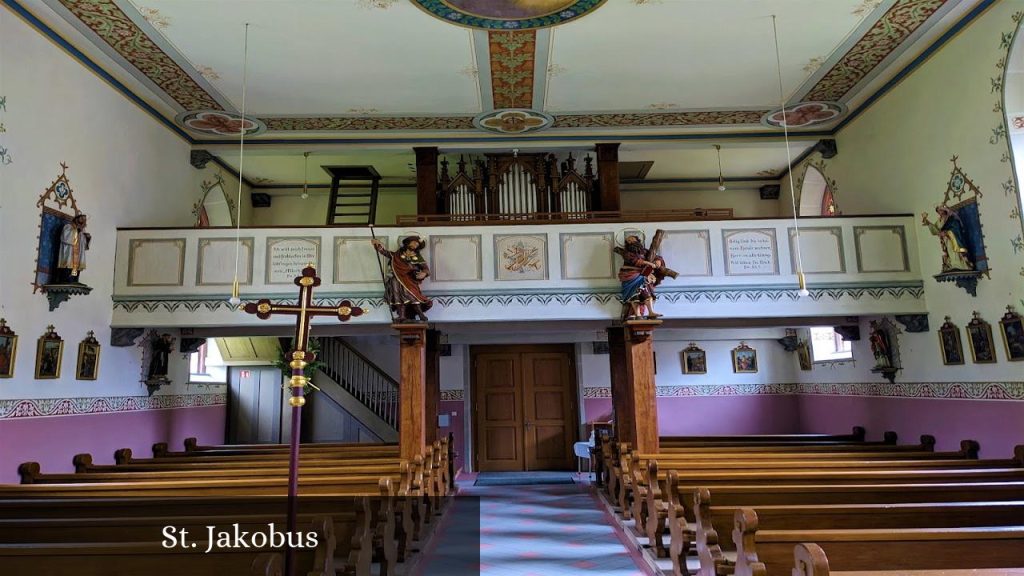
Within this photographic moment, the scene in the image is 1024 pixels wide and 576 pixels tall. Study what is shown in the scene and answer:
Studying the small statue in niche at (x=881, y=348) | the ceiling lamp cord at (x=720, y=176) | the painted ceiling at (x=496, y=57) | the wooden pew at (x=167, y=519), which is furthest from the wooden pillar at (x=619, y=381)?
the wooden pew at (x=167, y=519)

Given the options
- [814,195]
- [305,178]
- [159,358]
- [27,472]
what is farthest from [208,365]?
[814,195]

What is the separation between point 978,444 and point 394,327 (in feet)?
21.3

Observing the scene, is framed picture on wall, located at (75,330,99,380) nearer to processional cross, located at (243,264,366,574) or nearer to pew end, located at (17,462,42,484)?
pew end, located at (17,462,42,484)

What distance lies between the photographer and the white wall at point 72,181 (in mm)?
5977

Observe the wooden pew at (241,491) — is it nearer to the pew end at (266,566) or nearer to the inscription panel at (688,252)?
the pew end at (266,566)

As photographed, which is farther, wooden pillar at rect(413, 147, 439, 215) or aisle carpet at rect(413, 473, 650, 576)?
wooden pillar at rect(413, 147, 439, 215)

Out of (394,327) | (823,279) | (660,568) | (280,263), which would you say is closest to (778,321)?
(823,279)

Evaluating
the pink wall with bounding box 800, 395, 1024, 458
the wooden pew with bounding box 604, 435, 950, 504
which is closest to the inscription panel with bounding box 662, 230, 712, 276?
the wooden pew with bounding box 604, 435, 950, 504

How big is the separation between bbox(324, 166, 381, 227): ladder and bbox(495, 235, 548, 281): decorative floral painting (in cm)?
378

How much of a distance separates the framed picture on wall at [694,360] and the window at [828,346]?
1.90 metres

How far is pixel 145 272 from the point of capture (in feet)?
25.5

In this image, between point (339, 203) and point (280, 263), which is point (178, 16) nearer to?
point (280, 263)

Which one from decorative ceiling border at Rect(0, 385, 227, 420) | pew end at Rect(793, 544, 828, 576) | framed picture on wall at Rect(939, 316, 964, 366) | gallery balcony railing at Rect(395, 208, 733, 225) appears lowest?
pew end at Rect(793, 544, 828, 576)

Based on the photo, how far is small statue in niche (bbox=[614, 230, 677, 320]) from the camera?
7.59 m
